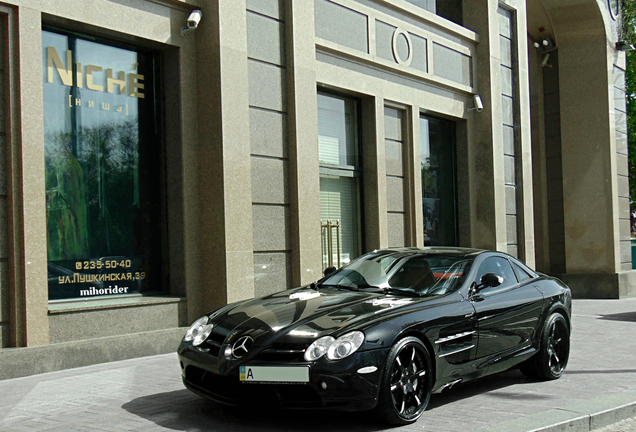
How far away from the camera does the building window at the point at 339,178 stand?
11.7m

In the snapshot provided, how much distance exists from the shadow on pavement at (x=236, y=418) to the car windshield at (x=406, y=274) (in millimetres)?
1210

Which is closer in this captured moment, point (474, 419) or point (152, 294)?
point (474, 419)

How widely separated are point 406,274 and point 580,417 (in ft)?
5.84

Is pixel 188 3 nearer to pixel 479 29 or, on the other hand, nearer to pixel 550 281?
pixel 550 281

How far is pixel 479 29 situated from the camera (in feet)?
50.3

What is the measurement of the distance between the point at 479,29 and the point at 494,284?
1099 cm

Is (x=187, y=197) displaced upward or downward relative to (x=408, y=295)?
upward

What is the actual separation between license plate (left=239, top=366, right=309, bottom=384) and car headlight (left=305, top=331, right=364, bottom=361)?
0.35 ft

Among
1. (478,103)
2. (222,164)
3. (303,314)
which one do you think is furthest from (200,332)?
(478,103)

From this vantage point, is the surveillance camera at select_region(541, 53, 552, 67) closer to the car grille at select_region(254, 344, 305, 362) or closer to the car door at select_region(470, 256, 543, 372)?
the car door at select_region(470, 256, 543, 372)

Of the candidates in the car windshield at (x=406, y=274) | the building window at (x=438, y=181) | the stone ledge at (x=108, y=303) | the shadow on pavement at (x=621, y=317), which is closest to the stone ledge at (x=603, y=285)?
the shadow on pavement at (x=621, y=317)

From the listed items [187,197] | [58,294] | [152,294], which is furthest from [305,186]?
[58,294]

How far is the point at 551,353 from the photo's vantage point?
6.52m

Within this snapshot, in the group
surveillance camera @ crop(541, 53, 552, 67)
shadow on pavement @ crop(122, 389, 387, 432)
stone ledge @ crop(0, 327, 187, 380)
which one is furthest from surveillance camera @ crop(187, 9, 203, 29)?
surveillance camera @ crop(541, 53, 552, 67)
